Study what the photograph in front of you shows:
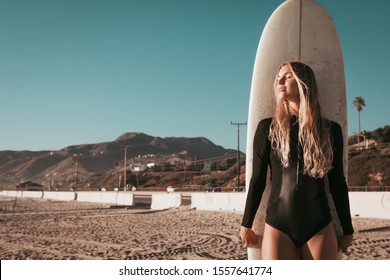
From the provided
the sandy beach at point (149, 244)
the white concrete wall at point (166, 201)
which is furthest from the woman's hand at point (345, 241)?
the white concrete wall at point (166, 201)

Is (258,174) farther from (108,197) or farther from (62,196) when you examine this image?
(62,196)

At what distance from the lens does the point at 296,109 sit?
1.90 metres

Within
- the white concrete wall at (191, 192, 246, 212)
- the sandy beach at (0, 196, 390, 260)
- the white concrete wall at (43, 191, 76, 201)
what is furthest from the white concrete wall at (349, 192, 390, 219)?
the white concrete wall at (43, 191, 76, 201)

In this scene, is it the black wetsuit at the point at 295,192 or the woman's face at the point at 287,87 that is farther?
the woman's face at the point at 287,87

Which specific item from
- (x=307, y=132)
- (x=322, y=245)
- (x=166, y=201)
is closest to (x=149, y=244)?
(x=322, y=245)

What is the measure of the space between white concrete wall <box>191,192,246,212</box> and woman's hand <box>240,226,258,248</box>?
1341 cm

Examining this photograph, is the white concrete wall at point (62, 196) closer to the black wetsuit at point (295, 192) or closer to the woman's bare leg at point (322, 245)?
the black wetsuit at point (295, 192)

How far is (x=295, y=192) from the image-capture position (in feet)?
5.86

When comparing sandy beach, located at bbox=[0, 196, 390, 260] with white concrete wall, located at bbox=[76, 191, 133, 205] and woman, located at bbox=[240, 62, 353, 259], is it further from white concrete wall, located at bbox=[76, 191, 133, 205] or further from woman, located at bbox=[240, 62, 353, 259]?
white concrete wall, located at bbox=[76, 191, 133, 205]

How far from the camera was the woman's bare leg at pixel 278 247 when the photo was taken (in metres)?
1.76

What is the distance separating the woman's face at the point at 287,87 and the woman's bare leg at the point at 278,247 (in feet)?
2.19

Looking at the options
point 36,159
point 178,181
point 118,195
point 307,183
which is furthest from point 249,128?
point 36,159
